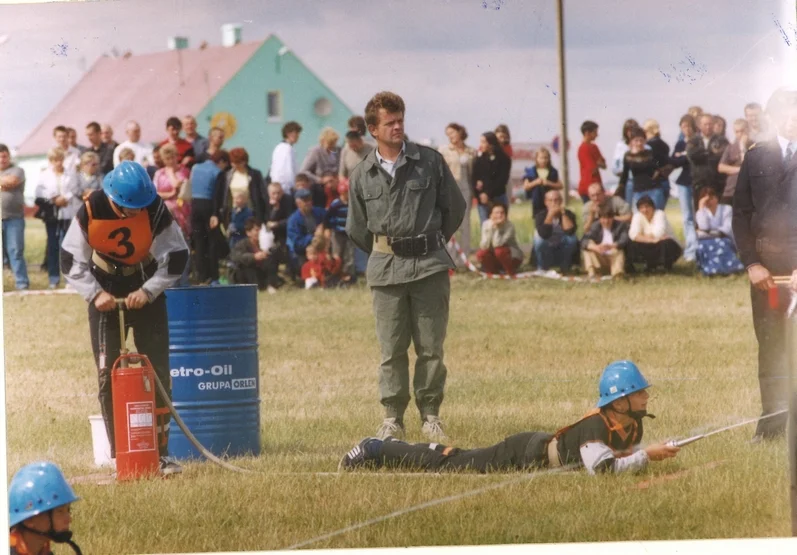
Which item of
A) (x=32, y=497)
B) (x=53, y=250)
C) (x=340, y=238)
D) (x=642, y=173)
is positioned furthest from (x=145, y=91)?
(x=32, y=497)

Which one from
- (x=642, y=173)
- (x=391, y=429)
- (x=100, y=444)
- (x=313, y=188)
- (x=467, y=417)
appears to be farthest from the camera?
(x=313, y=188)

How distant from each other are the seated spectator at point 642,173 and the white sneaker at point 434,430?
6315mm

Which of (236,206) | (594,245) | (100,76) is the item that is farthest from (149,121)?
(594,245)

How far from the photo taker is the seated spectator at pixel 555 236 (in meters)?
15.9

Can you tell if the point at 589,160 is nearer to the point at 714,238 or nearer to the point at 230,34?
the point at 714,238

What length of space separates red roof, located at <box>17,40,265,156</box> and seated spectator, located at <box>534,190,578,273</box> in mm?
3889

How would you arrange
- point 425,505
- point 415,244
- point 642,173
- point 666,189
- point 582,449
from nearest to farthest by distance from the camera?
1. point 425,505
2. point 582,449
3. point 415,244
4. point 642,173
5. point 666,189

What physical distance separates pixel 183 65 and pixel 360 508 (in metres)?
5.20

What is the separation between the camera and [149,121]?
14.5 m

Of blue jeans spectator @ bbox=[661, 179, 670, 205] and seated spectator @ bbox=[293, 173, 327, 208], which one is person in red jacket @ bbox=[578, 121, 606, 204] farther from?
seated spectator @ bbox=[293, 173, 327, 208]

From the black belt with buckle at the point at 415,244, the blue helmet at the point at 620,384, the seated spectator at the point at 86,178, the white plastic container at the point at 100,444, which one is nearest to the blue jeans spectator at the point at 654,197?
the seated spectator at the point at 86,178

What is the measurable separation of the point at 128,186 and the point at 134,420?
3.76 ft

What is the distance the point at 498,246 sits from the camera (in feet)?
52.6

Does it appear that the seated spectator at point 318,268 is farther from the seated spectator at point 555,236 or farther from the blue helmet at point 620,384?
the blue helmet at point 620,384
